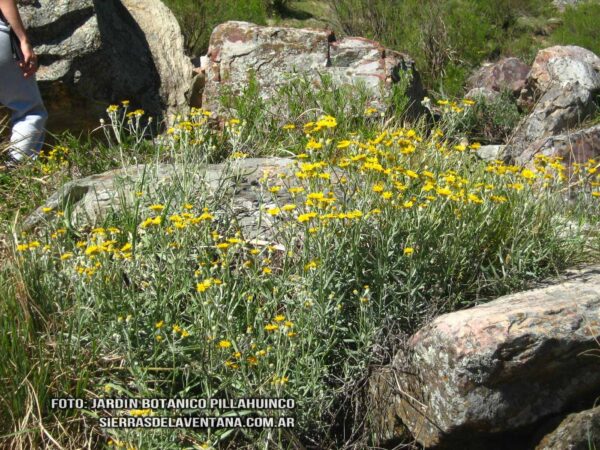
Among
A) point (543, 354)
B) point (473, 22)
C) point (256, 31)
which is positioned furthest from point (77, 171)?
point (473, 22)

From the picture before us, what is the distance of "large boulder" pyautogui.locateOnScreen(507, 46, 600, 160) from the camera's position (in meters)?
8.81

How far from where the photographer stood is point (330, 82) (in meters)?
6.55

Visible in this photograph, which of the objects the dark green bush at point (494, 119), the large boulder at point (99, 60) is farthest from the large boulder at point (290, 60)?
the dark green bush at point (494, 119)

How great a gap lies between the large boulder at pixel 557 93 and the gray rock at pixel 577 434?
5.14 m

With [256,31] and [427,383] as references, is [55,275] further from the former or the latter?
[256,31]

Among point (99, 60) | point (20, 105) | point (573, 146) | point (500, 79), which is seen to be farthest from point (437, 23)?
point (20, 105)

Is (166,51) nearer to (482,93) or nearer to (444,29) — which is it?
(482,93)

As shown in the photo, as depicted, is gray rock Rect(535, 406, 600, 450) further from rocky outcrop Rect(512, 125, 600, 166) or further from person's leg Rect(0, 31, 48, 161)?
rocky outcrop Rect(512, 125, 600, 166)

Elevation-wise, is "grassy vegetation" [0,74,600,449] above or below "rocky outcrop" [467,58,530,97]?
above

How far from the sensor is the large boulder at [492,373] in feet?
11.1

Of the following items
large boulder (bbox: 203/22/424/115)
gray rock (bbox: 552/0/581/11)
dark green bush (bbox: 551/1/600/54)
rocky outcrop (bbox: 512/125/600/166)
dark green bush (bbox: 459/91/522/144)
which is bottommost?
gray rock (bbox: 552/0/581/11)

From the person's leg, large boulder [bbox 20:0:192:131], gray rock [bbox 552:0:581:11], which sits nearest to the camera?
the person's leg

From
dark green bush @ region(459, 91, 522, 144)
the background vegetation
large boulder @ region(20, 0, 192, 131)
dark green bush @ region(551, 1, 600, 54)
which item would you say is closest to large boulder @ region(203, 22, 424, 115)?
large boulder @ region(20, 0, 192, 131)

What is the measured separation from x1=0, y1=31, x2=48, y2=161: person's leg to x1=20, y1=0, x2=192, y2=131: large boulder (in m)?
1.39
